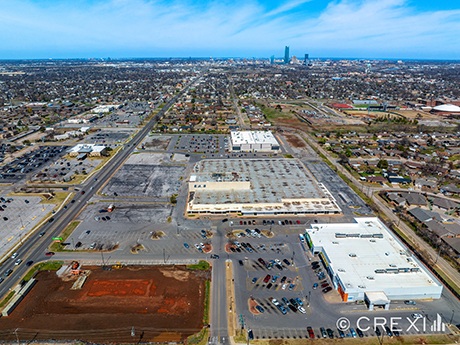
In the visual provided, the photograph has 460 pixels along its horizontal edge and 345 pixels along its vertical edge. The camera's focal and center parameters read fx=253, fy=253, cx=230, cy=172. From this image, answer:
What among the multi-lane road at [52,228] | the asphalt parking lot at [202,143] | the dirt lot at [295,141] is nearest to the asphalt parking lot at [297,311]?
the multi-lane road at [52,228]

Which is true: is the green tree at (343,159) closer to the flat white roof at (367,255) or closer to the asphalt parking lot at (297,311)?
the flat white roof at (367,255)

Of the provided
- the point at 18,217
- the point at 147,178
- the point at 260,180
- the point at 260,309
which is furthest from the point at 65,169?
the point at 260,309

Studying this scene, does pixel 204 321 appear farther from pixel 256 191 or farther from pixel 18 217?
pixel 18 217

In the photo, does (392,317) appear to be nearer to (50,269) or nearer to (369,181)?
(369,181)

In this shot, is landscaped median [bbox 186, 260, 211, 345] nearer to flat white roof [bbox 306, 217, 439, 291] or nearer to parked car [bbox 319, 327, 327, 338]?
parked car [bbox 319, 327, 327, 338]

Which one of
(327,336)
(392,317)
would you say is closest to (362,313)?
(392,317)

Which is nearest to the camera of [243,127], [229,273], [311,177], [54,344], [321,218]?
[54,344]
